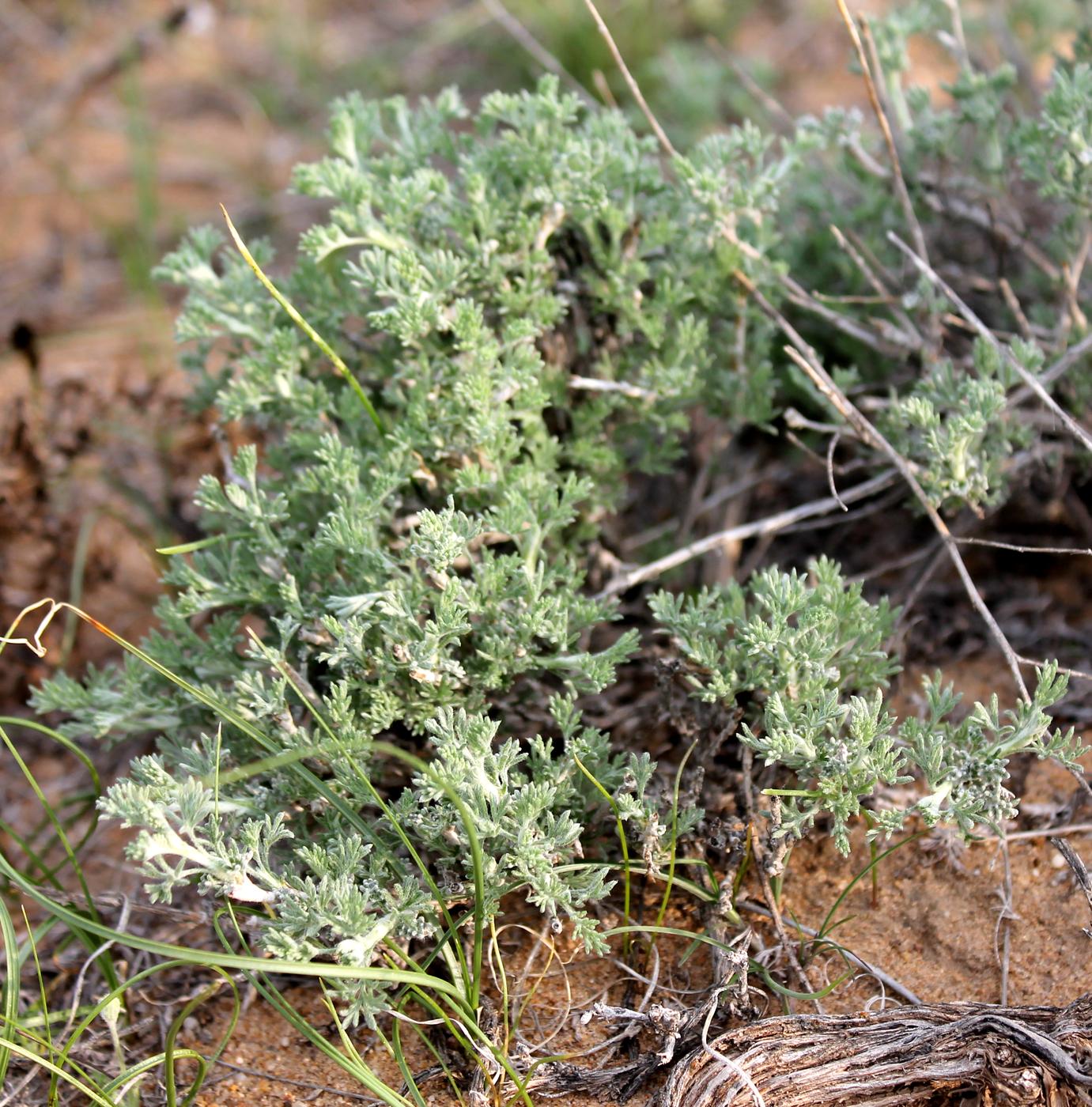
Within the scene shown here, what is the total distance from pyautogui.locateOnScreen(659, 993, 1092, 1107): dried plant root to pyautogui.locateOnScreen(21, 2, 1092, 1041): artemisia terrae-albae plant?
0.98 feet

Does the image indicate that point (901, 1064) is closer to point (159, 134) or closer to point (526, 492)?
point (526, 492)

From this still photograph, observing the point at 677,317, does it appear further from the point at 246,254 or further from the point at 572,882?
the point at 572,882

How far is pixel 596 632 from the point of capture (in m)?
2.65

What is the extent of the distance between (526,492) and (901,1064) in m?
1.19

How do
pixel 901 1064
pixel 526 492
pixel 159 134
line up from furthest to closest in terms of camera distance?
pixel 159 134 → pixel 526 492 → pixel 901 1064

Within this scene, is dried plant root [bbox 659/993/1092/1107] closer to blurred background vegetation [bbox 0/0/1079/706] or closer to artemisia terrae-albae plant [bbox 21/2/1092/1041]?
artemisia terrae-albae plant [bbox 21/2/1092/1041]

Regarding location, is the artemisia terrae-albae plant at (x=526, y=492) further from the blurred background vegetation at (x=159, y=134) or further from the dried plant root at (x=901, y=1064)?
the blurred background vegetation at (x=159, y=134)

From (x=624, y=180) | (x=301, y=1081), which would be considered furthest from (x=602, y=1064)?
(x=624, y=180)

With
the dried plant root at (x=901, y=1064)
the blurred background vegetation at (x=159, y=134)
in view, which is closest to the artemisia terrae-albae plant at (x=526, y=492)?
the dried plant root at (x=901, y=1064)

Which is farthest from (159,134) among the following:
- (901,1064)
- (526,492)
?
(901,1064)

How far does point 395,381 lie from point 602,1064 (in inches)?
52.7

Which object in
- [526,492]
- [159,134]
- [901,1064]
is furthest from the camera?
[159,134]

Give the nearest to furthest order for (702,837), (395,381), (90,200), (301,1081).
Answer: (301,1081) < (702,837) < (395,381) < (90,200)

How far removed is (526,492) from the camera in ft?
7.51
